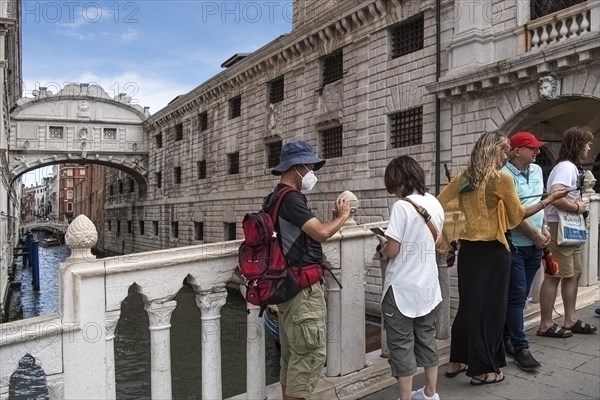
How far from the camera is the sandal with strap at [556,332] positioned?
4008 mm

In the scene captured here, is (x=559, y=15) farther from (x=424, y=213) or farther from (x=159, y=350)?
(x=159, y=350)

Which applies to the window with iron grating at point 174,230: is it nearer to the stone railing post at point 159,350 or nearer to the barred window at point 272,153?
the barred window at point 272,153

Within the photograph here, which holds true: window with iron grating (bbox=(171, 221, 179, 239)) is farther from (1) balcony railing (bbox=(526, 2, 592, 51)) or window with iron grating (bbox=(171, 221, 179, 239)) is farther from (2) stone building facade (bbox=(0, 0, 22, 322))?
(1) balcony railing (bbox=(526, 2, 592, 51))

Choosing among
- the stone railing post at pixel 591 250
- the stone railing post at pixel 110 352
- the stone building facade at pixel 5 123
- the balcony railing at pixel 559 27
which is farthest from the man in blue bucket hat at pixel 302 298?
the stone building facade at pixel 5 123

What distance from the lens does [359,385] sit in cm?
324

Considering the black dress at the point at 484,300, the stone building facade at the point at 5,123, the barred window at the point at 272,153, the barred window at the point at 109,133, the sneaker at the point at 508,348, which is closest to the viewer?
the black dress at the point at 484,300

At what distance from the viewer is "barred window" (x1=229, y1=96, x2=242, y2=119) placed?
2156cm

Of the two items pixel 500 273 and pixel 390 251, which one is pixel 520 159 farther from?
pixel 390 251

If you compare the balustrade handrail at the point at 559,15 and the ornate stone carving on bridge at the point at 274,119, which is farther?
the ornate stone carving on bridge at the point at 274,119

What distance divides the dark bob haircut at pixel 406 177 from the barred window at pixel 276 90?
52.5 feet

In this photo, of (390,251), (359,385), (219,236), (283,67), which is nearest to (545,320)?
(359,385)

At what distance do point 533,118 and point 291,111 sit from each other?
8.61 meters

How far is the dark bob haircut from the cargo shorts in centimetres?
75

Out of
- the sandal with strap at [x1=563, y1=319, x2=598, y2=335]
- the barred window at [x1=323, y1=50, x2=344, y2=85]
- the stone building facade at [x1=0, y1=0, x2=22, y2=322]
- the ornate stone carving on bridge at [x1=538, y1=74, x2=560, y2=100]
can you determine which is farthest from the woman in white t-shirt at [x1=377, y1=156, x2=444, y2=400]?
the stone building facade at [x1=0, y1=0, x2=22, y2=322]
